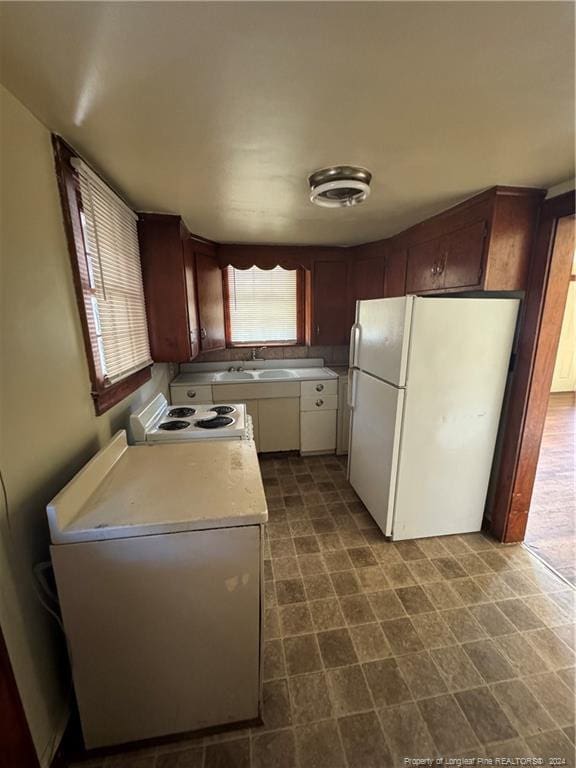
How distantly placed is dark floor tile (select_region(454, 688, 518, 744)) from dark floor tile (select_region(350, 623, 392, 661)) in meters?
0.31

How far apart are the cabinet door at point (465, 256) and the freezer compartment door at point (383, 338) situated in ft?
1.41

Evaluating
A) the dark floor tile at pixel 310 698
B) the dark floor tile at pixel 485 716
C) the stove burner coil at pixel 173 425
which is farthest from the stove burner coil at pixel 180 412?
the dark floor tile at pixel 485 716

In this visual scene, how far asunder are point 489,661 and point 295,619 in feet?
2.98

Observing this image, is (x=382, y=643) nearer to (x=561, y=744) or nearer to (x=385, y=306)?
(x=561, y=744)

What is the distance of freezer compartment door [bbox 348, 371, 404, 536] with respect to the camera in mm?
2068

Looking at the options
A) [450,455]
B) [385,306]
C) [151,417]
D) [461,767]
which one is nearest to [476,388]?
[450,455]

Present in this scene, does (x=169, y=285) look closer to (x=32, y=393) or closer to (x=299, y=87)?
(x=32, y=393)

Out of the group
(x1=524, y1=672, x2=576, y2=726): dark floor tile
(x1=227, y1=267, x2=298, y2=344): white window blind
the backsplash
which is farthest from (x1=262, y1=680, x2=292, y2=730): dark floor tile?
(x1=227, y1=267, x2=298, y2=344): white window blind

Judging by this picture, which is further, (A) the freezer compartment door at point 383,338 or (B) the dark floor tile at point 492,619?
(A) the freezer compartment door at point 383,338

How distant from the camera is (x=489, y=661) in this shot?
1454 mm

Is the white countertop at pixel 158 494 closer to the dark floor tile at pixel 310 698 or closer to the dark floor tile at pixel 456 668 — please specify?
the dark floor tile at pixel 310 698

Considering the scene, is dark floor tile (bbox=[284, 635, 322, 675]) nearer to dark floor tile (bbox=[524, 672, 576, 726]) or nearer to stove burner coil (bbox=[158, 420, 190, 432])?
dark floor tile (bbox=[524, 672, 576, 726])

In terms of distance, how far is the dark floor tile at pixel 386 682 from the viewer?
1.32 meters

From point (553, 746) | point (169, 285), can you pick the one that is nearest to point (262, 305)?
point (169, 285)
